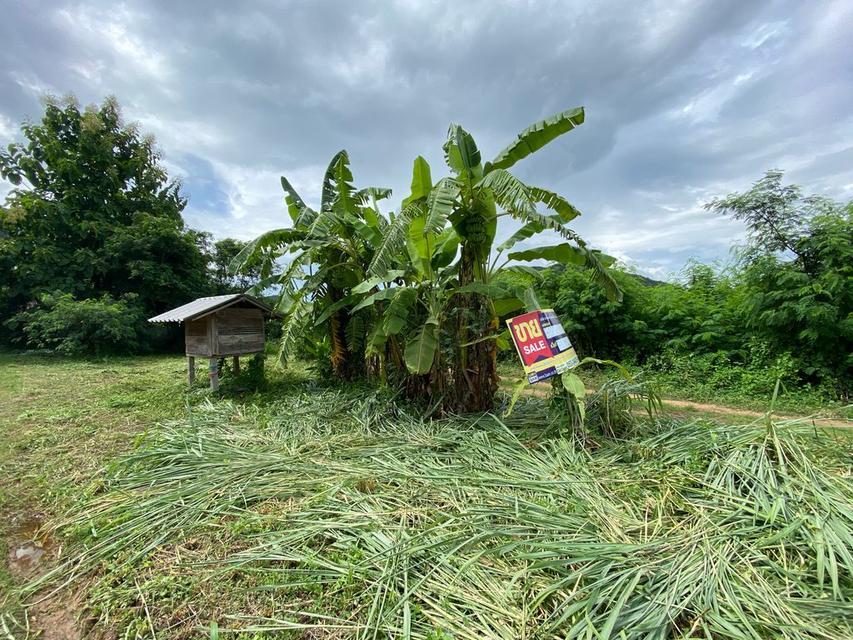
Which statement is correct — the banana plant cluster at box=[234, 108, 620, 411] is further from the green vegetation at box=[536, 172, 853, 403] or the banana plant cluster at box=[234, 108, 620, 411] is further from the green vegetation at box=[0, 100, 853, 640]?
the green vegetation at box=[536, 172, 853, 403]

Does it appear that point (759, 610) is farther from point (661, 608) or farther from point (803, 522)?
point (803, 522)

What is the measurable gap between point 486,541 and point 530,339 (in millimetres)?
1910

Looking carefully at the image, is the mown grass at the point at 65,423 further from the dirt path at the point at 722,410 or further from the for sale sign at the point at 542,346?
the dirt path at the point at 722,410

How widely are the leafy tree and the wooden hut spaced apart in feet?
32.4

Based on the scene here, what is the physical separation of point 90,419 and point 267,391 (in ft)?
8.03

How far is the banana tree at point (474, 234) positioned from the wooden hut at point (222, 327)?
3.84m

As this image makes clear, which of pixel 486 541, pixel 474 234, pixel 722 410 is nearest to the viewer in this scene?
pixel 486 541

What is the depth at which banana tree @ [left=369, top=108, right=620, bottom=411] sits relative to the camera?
3.92 meters

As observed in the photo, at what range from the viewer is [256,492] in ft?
9.49

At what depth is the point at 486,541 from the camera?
7.02 feet

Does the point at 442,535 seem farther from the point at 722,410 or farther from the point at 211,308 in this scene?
the point at 211,308

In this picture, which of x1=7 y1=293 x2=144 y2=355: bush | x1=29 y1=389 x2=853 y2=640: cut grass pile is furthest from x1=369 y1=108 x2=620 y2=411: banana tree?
x1=7 y1=293 x2=144 y2=355: bush

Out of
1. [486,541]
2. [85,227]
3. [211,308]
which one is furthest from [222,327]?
[85,227]

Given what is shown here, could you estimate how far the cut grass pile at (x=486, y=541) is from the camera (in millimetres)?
1673
